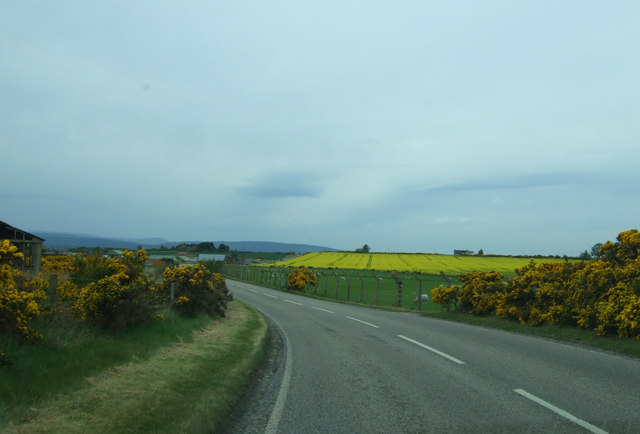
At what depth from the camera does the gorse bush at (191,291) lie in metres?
15.2

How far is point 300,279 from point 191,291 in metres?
27.0

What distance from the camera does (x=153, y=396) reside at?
6.36 m

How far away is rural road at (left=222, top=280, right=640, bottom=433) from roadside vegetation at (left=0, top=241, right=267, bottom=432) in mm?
785

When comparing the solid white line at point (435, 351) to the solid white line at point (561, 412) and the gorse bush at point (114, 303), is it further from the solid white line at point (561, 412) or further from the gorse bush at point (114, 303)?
the gorse bush at point (114, 303)

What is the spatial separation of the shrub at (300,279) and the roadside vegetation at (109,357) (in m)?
28.5

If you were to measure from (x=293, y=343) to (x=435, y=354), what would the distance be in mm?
4002

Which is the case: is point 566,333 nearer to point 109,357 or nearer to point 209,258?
point 109,357

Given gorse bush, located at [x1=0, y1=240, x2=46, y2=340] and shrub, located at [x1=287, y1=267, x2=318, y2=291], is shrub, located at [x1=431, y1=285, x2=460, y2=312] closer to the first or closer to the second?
gorse bush, located at [x1=0, y1=240, x2=46, y2=340]

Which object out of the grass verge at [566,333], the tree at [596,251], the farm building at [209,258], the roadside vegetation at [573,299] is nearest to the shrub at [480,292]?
the roadside vegetation at [573,299]

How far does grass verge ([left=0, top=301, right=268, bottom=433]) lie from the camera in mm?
5145

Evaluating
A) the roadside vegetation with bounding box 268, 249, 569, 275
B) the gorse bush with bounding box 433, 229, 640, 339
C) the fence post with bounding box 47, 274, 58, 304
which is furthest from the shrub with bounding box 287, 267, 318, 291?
the fence post with bounding box 47, 274, 58, 304

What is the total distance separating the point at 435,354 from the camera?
9.95m

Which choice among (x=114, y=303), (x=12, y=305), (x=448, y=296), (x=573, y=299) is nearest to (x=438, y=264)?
(x=448, y=296)

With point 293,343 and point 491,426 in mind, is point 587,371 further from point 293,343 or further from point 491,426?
point 293,343
